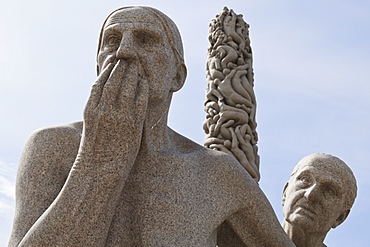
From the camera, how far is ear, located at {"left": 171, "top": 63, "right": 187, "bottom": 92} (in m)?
6.25

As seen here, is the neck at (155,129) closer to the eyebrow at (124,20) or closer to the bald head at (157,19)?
the bald head at (157,19)

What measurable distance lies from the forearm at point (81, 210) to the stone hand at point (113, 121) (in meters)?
0.09

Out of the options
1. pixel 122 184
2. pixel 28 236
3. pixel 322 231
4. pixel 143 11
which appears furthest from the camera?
pixel 322 231

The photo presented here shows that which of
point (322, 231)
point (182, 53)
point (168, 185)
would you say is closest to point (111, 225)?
point (168, 185)

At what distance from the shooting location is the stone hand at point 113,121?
5.42 meters

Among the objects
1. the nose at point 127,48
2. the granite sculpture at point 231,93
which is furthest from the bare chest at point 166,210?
the granite sculpture at point 231,93

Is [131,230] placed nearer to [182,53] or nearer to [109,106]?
[109,106]

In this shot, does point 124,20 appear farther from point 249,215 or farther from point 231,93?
point 231,93

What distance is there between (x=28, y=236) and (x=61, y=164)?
0.73 m

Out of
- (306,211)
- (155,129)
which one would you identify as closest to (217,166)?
(155,129)

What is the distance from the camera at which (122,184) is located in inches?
219

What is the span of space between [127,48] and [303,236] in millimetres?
2413

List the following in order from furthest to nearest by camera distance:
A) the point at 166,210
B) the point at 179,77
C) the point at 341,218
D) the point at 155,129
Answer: the point at 341,218, the point at 179,77, the point at 155,129, the point at 166,210

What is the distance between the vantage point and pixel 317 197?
664 cm
